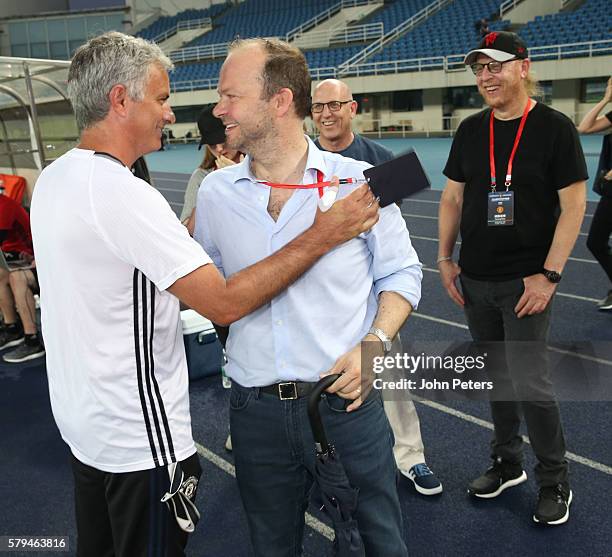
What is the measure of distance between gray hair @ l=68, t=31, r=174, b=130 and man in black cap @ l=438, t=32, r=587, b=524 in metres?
1.68

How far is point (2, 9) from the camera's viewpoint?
117 feet

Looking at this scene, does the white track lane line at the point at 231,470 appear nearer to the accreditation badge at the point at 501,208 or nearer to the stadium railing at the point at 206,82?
the accreditation badge at the point at 501,208

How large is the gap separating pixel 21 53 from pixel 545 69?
30.5 metres

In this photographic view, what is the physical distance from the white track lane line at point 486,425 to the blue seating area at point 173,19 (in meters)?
36.3

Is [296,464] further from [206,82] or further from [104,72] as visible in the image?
[206,82]

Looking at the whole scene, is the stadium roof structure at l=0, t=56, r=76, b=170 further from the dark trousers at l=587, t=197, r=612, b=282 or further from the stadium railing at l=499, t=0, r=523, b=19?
the stadium railing at l=499, t=0, r=523, b=19

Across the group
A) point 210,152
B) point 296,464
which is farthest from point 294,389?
point 210,152

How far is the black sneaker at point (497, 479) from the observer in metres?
3.05

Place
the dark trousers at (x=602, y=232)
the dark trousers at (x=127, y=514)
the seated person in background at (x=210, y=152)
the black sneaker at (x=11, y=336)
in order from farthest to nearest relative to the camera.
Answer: the black sneaker at (x=11, y=336), the dark trousers at (x=602, y=232), the seated person in background at (x=210, y=152), the dark trousers at (x=127, y=514)

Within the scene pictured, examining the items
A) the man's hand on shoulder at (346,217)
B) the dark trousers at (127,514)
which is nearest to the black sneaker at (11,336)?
the dark trousers at (127,514)

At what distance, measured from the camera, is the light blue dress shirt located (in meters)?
1.76

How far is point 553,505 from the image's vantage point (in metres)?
2.82

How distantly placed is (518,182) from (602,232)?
132 inches

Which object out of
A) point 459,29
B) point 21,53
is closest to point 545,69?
point 459,29
